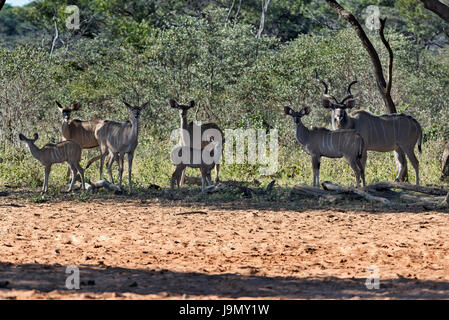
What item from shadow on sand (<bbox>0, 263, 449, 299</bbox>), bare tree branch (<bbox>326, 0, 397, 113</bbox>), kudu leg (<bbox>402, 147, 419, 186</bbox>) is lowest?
shadow on sand (<bbox>0, 263, 449, 299</bbox>)

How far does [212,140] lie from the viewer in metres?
10.6

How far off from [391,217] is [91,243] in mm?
3496

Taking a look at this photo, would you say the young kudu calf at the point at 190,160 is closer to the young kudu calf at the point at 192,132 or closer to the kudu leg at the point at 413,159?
the young kudu calf at the point at 192,132

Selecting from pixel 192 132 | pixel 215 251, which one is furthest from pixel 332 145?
pixel 215 251

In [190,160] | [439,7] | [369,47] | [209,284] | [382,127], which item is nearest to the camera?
[209,284]

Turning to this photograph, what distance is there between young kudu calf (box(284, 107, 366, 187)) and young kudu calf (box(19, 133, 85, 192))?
3.18m

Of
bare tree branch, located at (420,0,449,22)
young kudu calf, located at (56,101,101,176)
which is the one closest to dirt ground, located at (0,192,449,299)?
young kudu calf, located at (56,101,101,176)

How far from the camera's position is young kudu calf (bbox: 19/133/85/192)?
1002 centimetres

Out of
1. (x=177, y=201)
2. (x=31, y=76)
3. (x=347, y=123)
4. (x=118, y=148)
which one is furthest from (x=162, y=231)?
(x=31, y=76)

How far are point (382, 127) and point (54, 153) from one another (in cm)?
489

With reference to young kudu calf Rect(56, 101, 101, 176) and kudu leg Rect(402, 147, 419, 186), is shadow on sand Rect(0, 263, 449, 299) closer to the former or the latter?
kudu leg Rect(402, 147, 419, 186)

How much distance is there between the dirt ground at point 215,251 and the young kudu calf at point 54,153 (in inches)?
34.9

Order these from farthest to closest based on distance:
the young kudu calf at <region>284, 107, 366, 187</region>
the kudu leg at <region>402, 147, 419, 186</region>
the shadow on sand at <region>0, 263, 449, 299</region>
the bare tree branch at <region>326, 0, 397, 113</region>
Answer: the bare tree branch at <region>326, 0, 397, 113</region>
the kudu leg at <region>402, 147, 419, 186</region>
the young kudu calf at <region>284, 107, 366, 187</region>
the shadow on sand at <region>0, 263, 449, 299</region>

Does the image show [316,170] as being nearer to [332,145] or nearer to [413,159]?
[332,145]
